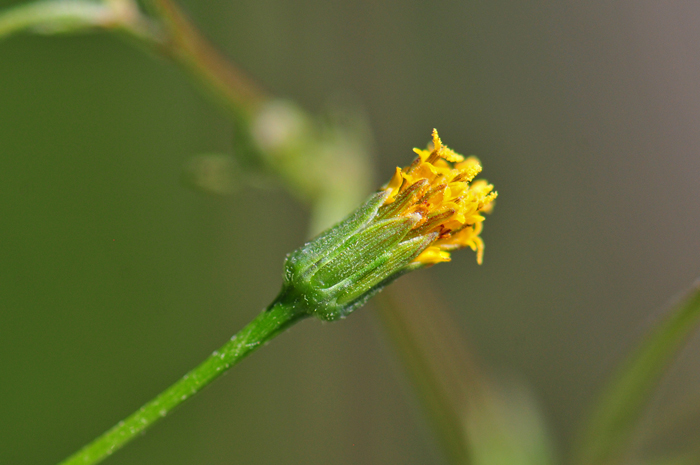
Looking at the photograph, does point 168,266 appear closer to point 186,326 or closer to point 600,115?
point 186,326

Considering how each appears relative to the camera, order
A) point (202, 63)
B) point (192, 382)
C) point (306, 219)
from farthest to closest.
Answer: point (306, 219) → point (202, 63) → point (192, 382)

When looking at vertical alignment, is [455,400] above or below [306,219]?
below

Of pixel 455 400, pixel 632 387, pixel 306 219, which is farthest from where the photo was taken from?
pixel 306 219

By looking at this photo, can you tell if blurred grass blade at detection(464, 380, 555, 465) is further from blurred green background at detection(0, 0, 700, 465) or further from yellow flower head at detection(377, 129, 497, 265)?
yellow flower head at detection(377, 129, 497, 265)

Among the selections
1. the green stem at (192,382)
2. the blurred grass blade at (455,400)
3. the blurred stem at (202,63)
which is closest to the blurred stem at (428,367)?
the blurred grass blade at (455,400)

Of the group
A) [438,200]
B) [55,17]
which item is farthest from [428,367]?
[55,17]

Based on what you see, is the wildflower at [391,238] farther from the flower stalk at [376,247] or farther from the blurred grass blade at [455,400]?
the blurred grass blade at [455,400]

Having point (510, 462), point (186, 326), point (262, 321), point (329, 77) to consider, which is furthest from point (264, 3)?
point (262, 321)

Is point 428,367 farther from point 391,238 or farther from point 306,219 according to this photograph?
point 306,219
